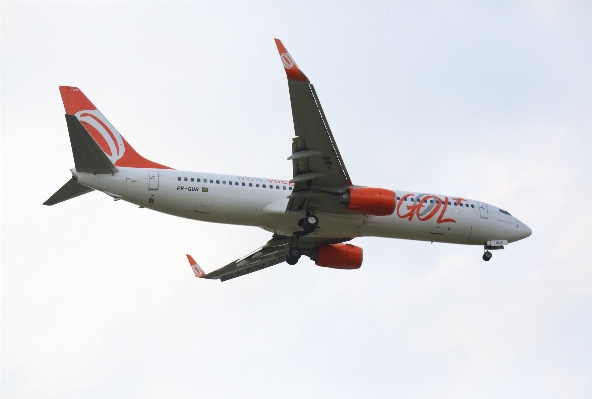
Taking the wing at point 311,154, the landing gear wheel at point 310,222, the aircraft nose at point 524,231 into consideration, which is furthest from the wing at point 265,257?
the aircraft nose at point 524,231

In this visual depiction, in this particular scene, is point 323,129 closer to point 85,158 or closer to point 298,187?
point 298,187

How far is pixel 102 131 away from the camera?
128 ft

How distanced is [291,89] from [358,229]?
411 inches

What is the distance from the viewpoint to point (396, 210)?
4031 cm

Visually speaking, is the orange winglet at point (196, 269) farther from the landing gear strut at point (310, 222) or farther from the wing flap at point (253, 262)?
the landing gear strut at point (310, 222)

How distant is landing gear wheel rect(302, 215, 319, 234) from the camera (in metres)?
38.6

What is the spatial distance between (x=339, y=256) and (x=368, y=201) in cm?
782

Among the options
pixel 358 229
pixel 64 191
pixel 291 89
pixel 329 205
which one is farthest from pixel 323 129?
pixel 64 191

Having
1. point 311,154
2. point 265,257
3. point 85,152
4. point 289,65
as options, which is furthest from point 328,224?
point 85,152

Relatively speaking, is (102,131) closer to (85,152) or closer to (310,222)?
(85,152)

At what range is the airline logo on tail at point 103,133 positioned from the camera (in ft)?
127

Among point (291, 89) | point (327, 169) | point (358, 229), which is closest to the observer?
point (291, 89)

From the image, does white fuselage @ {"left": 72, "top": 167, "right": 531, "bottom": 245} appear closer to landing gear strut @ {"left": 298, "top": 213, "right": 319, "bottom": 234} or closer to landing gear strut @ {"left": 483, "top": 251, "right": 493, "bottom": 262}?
landing gear strut @ {"left": 298, "top": 213, "right": 319, "bottom": 234}

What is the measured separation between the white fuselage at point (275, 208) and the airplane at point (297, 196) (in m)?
0.04
